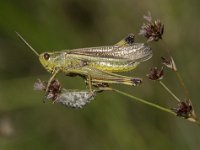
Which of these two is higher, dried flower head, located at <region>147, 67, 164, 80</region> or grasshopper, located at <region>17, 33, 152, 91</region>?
grasshopper, located at <region>17, 33, 152, 91</region>

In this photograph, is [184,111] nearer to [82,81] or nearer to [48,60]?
[48,60]

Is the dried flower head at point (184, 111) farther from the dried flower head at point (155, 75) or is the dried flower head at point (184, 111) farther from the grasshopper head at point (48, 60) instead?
the grasshopper head at point (48, 60)

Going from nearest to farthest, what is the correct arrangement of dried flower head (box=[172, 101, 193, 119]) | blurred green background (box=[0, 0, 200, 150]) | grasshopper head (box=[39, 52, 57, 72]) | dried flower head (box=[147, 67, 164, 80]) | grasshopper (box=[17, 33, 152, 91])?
dried flower head (box=[172, 101, 193, 119]), dried flower head (box=[147, 67, 164, 80]), grasshopper (box=[17, 33, 152, 91]), grasshopper head (box=[39, 52, 57, 72]), blurred green background (box=[0, 0, 200, 150])

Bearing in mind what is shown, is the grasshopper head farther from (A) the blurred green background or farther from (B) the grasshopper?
(A) the blurred green background

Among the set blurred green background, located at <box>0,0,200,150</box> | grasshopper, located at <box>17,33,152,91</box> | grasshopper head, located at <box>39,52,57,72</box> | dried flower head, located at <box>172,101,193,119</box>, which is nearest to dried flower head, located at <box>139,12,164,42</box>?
grasshopper, located at <box>17,33,152,91</box>

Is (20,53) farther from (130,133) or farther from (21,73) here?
(130,133)

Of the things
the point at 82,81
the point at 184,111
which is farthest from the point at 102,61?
the point at 82,81

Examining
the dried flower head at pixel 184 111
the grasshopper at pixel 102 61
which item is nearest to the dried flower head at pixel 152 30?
the grasshopper at pixel 102 61
